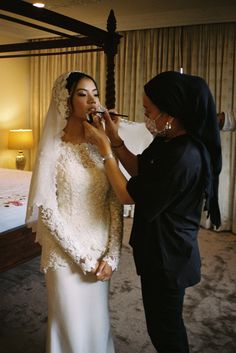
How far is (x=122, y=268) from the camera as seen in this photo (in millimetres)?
3395

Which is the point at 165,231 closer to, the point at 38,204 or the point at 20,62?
the point at 38,204

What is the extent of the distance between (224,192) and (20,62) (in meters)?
3.49

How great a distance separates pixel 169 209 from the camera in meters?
1.41

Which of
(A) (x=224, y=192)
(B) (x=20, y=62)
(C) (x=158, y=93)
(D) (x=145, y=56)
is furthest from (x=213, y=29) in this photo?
(C) (x=158, y=93)

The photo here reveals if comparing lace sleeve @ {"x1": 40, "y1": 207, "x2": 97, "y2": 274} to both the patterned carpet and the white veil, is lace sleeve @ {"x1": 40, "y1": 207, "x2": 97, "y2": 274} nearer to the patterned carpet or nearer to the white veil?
the white veil

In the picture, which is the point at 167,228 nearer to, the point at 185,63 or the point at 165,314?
the point at 165,314

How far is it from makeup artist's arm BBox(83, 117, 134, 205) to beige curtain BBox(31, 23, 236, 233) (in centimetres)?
308

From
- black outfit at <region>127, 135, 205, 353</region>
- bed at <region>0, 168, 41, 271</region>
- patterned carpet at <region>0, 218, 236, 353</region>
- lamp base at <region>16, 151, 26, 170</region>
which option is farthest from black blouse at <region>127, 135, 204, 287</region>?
lamp base at <region>16, 151, 26, 170</region>

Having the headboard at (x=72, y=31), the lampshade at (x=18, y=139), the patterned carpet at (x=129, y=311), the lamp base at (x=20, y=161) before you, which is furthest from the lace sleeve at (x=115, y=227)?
the lamp base at (x=20, y=161)

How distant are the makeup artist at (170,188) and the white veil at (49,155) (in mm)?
155

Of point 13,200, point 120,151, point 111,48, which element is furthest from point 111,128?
point 13,200

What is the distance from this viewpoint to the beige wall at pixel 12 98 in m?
5.44

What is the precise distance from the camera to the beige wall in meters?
5.44

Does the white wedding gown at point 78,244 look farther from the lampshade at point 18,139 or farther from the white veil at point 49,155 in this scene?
the lampshade at point 18,139
